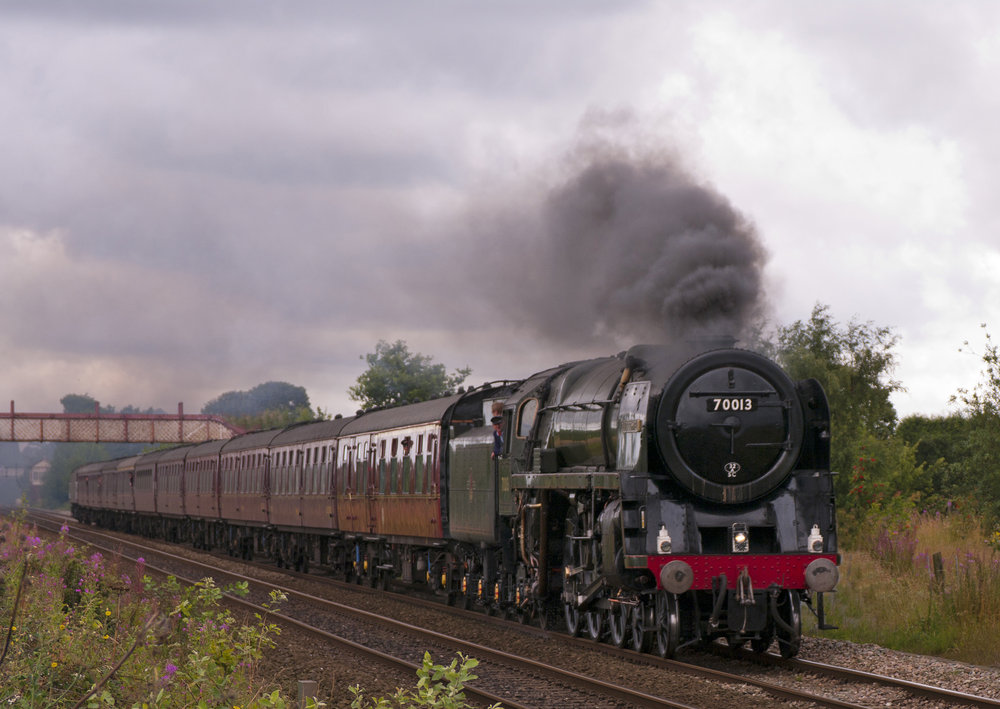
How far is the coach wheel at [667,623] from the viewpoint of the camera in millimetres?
11930

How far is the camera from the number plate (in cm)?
1191

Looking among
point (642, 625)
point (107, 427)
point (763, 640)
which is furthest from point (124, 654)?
point (107, 427)

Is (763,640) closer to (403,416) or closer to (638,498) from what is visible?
(638,498)

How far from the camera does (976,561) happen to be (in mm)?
13297

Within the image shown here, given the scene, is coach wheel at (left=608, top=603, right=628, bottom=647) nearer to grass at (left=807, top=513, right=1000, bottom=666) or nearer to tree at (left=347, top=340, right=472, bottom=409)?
grass at (left=807, top=513, right=1000, bottom=666)

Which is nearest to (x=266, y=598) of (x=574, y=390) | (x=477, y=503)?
(x=477, y=503)

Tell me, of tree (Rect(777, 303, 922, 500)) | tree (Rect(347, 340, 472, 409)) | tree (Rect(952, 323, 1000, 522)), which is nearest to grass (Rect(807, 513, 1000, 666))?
tree (Rect(952, 323, 1000, 522))

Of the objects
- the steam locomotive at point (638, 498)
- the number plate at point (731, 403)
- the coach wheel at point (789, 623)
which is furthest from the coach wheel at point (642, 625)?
the number plate at point (731, 403)

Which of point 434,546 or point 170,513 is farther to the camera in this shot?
point 170,513

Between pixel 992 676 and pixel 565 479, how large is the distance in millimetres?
4698

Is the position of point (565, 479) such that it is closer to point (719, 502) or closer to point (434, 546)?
point (719, 502)

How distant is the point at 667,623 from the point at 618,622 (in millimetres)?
1323

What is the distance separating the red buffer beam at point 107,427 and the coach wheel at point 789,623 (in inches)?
1870

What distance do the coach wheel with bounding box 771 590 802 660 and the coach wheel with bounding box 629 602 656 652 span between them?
1280 millimetres
